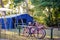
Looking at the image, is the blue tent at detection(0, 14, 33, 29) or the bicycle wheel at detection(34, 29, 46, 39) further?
the blue tent at detection(0, 14, 33, 29)

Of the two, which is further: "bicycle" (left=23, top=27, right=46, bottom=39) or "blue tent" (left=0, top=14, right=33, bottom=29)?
"blue tent" (left=0, top=14, right=33, bottom=29)

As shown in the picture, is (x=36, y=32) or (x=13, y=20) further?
(x=13, y=20)

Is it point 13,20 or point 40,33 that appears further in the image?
point 13,20

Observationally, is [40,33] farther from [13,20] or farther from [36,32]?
[13,20]

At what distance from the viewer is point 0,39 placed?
14938mm

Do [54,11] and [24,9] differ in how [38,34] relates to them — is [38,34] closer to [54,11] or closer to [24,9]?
[54,11]

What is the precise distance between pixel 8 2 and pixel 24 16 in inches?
361

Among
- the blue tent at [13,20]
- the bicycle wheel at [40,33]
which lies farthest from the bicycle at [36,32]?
the blue tent at [13,20]

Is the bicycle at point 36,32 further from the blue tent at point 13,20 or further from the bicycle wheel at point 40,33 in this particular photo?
the blue tent at point 13,20

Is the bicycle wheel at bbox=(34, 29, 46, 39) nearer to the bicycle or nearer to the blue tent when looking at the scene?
the bicycle

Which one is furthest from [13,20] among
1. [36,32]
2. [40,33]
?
[40,33]

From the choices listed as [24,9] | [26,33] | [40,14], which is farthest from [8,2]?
[26,33]

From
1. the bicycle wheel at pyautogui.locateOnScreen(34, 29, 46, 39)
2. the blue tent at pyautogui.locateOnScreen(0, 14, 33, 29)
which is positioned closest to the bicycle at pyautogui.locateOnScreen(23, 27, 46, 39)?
the bicycle wheel at pyautogui.locateOnScreen(34, 29, 46, 39)

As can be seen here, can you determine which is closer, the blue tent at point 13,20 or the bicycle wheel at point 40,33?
the bicycle wheel at point 40,33
